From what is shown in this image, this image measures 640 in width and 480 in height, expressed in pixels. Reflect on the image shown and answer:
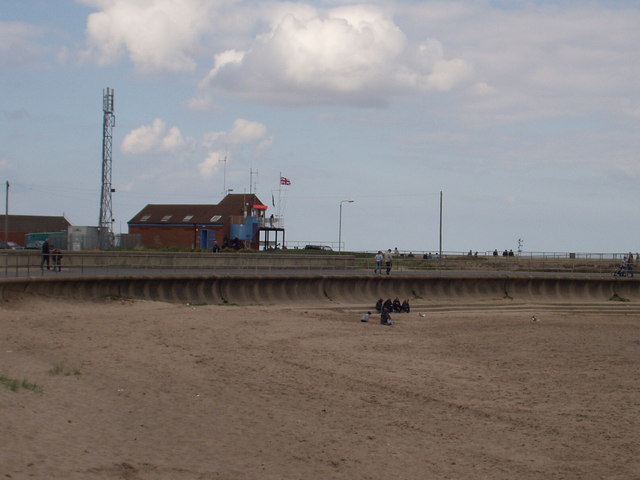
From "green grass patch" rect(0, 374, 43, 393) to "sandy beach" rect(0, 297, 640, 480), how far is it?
0.11 m

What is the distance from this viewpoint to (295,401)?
12.9 metres

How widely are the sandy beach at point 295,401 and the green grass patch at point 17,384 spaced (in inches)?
4.3

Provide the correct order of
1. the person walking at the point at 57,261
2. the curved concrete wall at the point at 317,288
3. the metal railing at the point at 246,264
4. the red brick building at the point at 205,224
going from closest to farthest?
1. the curved concrete wall at the point at 317,288
2. the person walking at the point at 57,261
3. the metal railing at the point at 246,264
4. the red brick building at the point at 205,224

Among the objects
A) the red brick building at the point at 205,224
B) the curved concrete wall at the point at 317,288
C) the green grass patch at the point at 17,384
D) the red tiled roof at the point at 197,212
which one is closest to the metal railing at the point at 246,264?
the curved concrete wall at the point at 317,288

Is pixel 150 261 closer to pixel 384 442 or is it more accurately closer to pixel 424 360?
pixel 424 360

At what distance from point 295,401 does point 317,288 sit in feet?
65.2

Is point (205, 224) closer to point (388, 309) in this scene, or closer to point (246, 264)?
Answer: point (246, 264)

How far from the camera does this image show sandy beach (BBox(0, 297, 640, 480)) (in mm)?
9664

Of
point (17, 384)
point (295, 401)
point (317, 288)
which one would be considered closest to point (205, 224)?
point (317, 288)

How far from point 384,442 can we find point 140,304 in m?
15.4

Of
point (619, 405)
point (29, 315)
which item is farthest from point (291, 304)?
point (619, 405)

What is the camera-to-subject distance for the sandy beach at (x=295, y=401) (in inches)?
380

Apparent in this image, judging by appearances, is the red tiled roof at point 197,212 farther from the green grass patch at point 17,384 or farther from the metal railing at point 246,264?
the green grass patch at point 17,384

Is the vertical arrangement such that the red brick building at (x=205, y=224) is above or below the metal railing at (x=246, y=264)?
above
